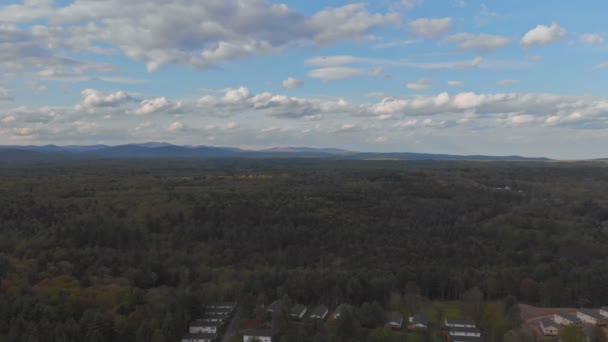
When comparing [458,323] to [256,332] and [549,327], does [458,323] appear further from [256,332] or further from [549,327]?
[256,332]

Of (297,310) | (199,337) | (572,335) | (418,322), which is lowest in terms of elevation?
(199,337)

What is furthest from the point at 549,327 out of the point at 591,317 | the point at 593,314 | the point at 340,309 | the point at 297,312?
the point at 297,312

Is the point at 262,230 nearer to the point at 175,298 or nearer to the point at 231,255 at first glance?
the point at 231,255

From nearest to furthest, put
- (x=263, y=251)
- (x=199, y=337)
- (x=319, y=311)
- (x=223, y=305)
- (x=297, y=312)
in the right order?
(x=199, y=337)
(x=297, y=312)
(x=319, y=311)
(x=223, y=305)
(x=263, y=251)

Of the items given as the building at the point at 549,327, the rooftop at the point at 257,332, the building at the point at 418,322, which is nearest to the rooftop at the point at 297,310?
the rooftop at the point at 257,332

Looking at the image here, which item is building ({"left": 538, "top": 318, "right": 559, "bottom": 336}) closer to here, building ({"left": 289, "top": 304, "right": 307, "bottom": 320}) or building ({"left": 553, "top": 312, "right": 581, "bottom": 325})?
building ({"left": 553, "top": 312, "right": 581, "bottom": 325})

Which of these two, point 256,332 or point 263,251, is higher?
point 263,251

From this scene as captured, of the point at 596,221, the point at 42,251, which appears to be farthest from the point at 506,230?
the point at 42,251

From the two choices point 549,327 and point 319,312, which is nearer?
point 549,327
